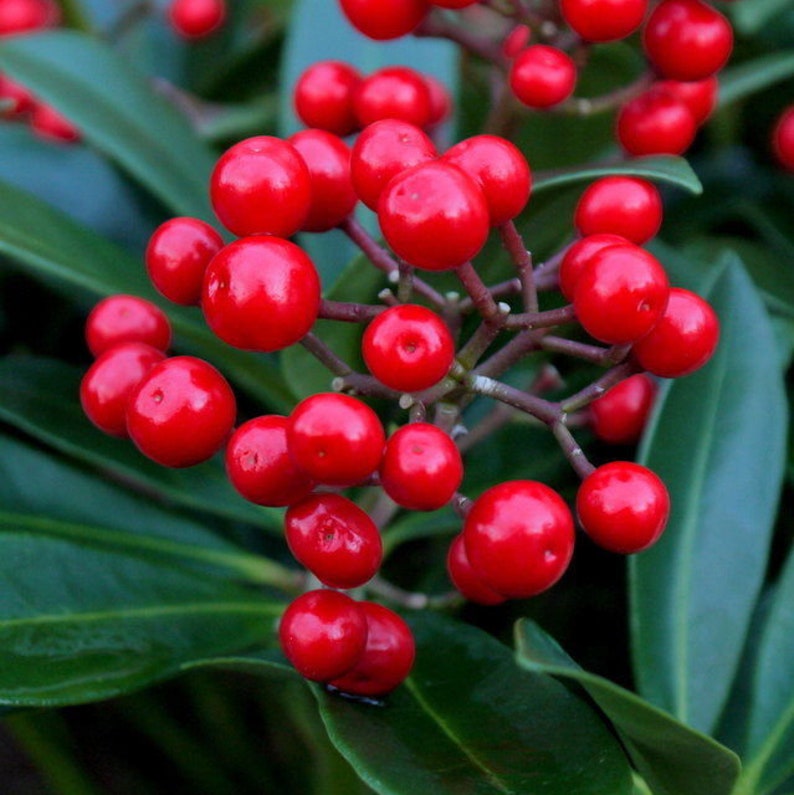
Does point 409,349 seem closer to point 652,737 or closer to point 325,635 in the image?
point 325,635

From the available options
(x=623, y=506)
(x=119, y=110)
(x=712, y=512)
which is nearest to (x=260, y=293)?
(x=623, y=506)

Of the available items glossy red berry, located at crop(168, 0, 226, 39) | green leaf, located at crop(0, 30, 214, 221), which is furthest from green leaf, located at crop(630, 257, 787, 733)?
glossy red berry, located at crop(168, 0, 226, 39)

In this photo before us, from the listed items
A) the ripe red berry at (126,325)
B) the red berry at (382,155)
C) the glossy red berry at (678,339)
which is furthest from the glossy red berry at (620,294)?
the ripe red berry at (126,325)

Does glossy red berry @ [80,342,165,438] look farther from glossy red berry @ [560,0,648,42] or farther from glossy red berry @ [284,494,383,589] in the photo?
glossy red berry @ [560,0,648,42]

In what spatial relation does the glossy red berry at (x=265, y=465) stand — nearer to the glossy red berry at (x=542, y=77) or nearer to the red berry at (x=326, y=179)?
the red berry at (x=326, y=179)

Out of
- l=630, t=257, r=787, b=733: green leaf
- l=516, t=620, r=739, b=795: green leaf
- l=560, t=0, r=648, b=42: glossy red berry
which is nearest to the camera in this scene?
l=516, t=620, r=739, b=795: green leaf
